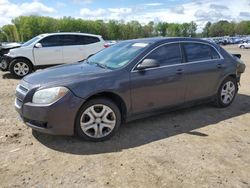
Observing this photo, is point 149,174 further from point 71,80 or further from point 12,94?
point 12,94

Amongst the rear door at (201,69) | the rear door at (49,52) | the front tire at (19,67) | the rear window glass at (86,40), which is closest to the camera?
the rear door at (201,69)

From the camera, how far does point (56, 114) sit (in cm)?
405

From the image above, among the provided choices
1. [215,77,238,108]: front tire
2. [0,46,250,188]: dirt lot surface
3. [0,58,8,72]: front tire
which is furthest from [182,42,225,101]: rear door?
[0,58,8,72]: front tire

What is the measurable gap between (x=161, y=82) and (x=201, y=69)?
1.10 meters

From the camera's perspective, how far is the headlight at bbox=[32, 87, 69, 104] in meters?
4.05

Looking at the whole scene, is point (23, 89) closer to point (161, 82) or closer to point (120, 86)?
point (120, 86)

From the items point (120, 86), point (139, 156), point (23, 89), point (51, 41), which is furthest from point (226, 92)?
point (51, 41)

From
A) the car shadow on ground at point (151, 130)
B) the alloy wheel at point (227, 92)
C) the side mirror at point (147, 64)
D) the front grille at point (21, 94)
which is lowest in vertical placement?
the car shadow on ground at point (151, 130)

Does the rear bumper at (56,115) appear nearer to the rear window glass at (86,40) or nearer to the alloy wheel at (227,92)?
the alloy wheel at (227,92)

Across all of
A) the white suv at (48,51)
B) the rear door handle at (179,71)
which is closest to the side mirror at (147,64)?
the rear door handle at (179,71)

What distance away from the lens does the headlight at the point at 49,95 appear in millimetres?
4055

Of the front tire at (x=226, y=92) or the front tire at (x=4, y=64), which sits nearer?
the front tire at (x=226, y=92)

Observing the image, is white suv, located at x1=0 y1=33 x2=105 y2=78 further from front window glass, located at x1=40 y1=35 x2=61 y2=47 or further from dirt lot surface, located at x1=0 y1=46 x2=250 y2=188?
dirt lot surface, located at x1=0 y1=46 x2=250 y2=188

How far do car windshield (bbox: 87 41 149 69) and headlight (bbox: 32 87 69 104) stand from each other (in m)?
1.05
